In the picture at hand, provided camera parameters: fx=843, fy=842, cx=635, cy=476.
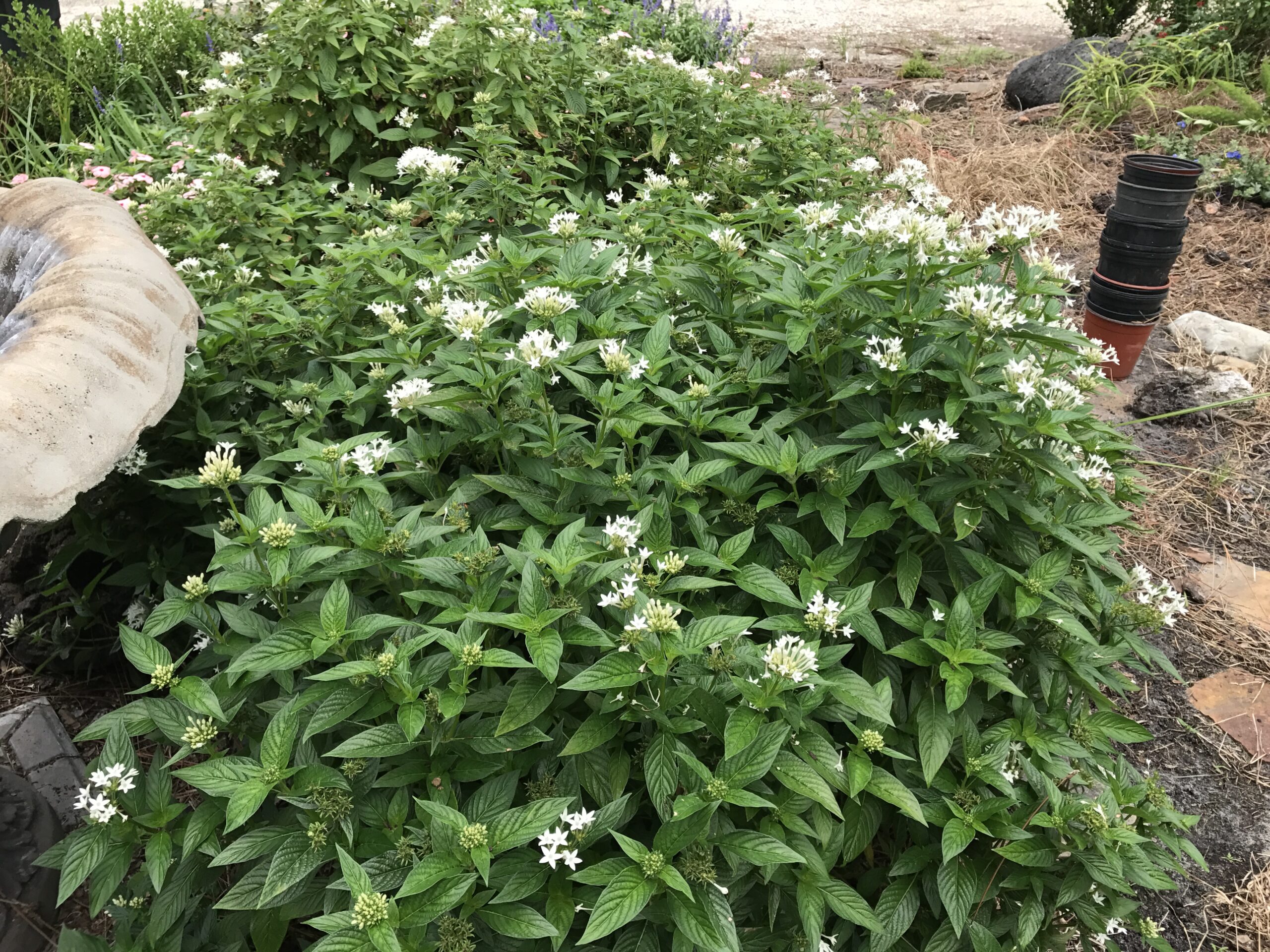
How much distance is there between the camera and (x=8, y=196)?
2.38 m

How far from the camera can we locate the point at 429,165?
Answer: 288 centimetres

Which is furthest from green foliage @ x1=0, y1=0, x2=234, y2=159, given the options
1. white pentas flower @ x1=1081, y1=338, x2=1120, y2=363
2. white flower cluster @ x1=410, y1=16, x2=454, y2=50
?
white pentas flower @ x1=1081, y1=338, x2=1120, y2=363

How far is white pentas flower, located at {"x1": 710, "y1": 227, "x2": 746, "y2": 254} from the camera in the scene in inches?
96.7

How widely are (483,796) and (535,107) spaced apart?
342 centimetres

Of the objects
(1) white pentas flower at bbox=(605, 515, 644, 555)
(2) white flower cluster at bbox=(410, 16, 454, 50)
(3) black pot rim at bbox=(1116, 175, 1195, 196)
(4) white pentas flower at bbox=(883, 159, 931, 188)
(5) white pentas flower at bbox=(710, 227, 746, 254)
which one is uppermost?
(2) white flower cluster at bbox=(410, 16, 454, 50)

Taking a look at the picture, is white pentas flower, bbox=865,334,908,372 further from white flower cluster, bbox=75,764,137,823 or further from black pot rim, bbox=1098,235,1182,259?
black pot rim, bbox=1098,235,1182,259

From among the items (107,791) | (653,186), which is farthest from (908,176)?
(107,791)

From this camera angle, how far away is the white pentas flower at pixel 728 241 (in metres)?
2.46

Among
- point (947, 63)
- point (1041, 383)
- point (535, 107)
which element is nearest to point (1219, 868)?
point (1041, 383)

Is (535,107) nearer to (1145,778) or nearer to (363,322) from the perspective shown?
(363,322)

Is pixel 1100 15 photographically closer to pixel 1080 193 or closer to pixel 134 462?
pixel 1080 193

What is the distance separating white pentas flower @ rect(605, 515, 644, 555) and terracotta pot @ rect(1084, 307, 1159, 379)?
4017mm

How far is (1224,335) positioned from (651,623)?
491 cm

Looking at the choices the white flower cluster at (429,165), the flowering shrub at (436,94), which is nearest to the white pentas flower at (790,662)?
the white flower cluster at (429,165)
